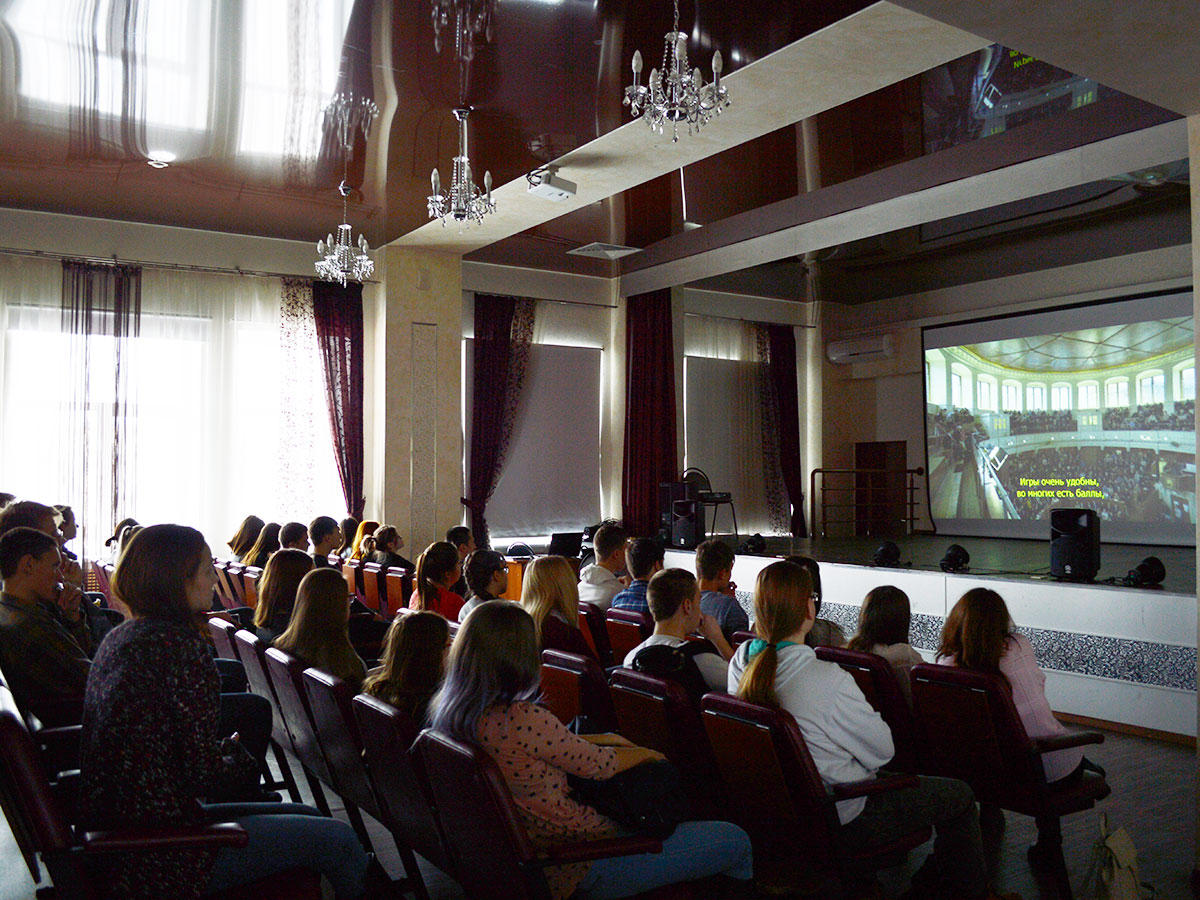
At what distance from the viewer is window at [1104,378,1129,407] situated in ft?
35.7

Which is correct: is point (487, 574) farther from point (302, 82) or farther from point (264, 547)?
point (302, 82)

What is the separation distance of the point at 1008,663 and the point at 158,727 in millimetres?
2607

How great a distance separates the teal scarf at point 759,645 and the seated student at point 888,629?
0.85m


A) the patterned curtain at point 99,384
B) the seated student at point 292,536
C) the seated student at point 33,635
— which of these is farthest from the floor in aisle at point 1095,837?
the patterned curtain at point 99,384

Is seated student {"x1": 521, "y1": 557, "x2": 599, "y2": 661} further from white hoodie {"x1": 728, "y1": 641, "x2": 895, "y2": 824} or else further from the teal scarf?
white hoodie {"x1": 728, "y1": 641, "x2": 895, "y2": 824}

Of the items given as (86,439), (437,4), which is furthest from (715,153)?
(86,439)

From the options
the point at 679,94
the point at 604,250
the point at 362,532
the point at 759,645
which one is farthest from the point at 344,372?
the point at 759,645

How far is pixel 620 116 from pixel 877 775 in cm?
449

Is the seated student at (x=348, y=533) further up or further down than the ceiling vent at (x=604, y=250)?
further down

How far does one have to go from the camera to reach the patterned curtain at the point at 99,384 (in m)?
8.05

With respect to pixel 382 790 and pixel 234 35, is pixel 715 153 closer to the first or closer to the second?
pixel 234 35

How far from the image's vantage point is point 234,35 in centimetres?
485

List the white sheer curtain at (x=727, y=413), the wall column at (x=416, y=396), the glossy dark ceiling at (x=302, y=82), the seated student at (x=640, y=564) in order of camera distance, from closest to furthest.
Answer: the seated student at (x=640, y=564) < the glossy dark ceiling at (x=302, y=82) < the wall column at (x=416, y=396) < the white sheer curtain at (x=727, y=413)

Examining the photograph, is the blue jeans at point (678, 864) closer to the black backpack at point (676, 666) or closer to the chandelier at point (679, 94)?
the black backpack at point (676, 666)
